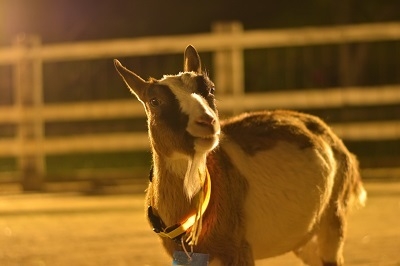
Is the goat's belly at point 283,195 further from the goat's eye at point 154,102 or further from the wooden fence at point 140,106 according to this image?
the wooden fence at point 140,106

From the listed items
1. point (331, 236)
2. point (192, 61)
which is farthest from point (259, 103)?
point (192, 61)

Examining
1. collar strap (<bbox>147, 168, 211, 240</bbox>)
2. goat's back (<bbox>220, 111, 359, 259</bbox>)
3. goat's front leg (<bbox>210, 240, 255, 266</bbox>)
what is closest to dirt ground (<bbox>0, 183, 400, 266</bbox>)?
goat's back (<bbox>220, 111, 359, 259</bbox>)

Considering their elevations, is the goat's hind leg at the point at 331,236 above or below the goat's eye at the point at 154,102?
below

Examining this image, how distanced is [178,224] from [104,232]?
3982 millimetres

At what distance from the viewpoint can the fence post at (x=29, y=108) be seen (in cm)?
1180

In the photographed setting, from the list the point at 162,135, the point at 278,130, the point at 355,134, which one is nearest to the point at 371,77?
the point at 355,134

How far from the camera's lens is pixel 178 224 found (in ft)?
13.6

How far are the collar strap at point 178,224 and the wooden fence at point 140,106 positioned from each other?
7.25m

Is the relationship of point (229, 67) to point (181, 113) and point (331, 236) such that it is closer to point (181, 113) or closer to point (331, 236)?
point (331, 236)

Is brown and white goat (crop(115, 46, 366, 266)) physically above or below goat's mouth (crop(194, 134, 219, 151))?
below

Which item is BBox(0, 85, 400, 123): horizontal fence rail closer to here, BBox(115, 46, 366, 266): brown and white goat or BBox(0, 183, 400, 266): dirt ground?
BBox(0, 183, 400, 266): dirt ground

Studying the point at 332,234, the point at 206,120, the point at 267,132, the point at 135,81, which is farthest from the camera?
the point at 332,234

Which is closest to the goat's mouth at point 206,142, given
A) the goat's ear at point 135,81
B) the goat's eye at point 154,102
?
the goat's eye at point 154,102

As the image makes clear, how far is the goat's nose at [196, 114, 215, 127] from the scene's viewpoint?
3854mm
